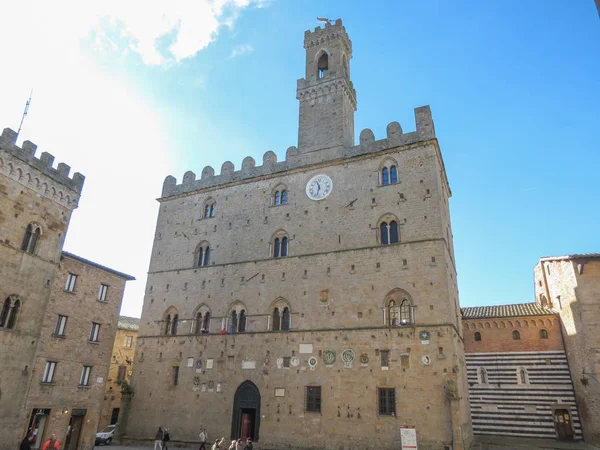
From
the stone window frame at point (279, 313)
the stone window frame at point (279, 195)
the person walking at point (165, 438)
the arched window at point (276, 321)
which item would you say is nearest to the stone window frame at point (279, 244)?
the stone window frame at point (279, 195)

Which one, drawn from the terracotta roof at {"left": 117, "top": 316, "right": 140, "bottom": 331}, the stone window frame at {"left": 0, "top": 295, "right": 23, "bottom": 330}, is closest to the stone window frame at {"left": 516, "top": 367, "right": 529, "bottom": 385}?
the stone window frame at {"left": 0, "top": 295, "right": 23, "bottom": 330}

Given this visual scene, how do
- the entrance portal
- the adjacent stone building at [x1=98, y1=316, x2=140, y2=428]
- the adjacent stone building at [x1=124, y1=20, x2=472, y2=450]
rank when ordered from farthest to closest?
1. the adjacent stone building at [x1=98, y1=316, x2=140, y2=428]
2. the entrance portal
3. the adjacent stone building at [x1=124, y1=20, x2=472, y2=450]

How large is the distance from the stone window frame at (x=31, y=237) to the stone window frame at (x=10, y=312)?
229 centimetres

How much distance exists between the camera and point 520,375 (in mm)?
27016

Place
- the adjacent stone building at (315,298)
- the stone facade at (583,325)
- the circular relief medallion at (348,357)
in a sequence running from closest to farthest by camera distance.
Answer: the adjacent stone building at (315,298) → the circular relief medallion at (348,357) → the stone facade at (583,325)

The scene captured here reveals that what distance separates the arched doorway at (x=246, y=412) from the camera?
71.5 ft

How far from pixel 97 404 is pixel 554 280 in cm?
2778

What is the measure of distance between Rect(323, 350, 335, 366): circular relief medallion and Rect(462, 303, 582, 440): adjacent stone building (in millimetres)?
12076

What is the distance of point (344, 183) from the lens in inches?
976

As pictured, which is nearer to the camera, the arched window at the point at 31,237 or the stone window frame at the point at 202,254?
the arched window at the point at 31,237

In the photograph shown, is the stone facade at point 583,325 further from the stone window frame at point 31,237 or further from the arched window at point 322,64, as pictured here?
the stone window frame at point 31,237

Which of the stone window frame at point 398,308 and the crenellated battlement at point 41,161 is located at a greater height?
the crenellated battlement at point 41,161

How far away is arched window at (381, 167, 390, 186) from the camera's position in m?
23.8

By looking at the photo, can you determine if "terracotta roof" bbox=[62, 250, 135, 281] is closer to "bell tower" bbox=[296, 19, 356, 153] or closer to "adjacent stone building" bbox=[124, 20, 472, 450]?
"adjacent stone building" bbox=[124, 20, 472, 450]
